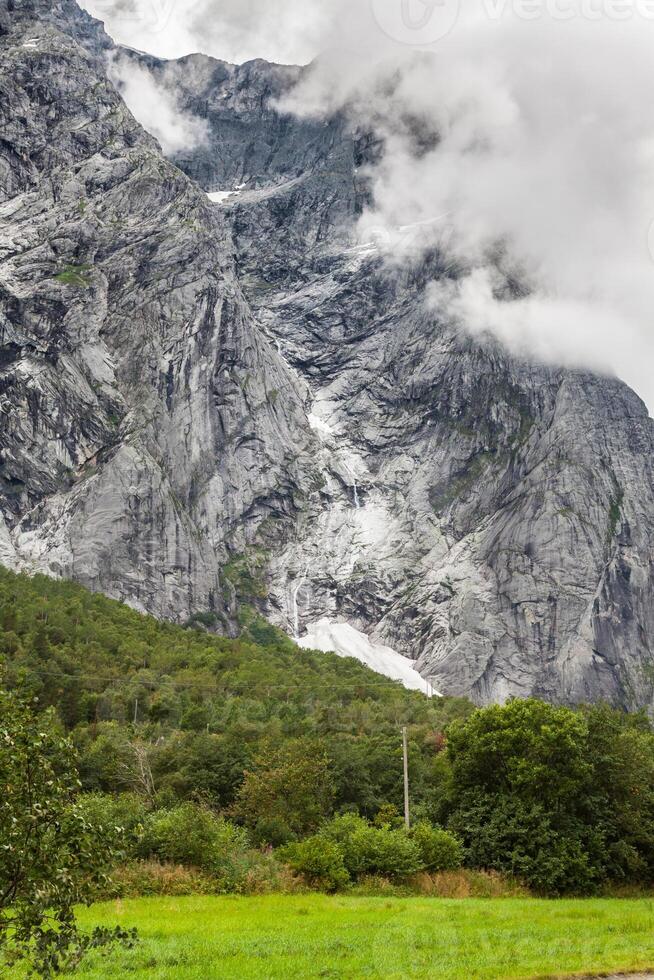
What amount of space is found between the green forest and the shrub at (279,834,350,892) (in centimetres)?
5

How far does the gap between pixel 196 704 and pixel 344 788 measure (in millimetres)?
37654

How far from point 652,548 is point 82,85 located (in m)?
171

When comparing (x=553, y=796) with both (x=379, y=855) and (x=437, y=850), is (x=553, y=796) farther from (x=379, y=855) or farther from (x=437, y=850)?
(x=379, y=855)

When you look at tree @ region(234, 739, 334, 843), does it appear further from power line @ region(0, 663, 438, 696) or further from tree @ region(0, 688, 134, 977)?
tree @ region(0, 688, 134, 977)

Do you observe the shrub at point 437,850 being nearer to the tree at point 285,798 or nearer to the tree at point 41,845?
the tree at point 285,798

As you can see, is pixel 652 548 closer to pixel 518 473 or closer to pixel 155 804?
pixel 518 473

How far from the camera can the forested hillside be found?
182 feet

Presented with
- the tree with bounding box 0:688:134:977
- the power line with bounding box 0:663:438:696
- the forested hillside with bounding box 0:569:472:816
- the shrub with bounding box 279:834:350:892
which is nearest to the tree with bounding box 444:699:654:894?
the shrub with bounding box 279:834:350:892

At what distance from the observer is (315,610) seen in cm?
17750

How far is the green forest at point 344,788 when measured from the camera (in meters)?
32.4

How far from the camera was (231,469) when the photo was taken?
176250mm

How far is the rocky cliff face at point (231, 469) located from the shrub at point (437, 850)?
378 feet

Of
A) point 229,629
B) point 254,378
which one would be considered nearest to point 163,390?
point 254,378

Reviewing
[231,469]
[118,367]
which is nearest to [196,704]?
[231,469]
